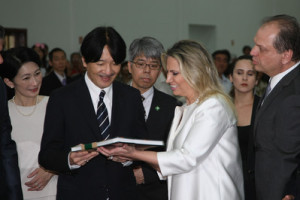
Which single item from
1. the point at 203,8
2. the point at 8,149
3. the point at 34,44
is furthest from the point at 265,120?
the point at 203,8

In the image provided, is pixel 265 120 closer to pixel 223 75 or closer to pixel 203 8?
pixel 223 75

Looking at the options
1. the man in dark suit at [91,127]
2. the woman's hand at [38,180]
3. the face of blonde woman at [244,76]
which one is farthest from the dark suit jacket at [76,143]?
the face of blonde woman at [244,76]

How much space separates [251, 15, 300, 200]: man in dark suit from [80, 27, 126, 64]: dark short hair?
780 millimetres

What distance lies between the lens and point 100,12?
427 inches

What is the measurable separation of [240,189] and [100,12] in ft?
29.3

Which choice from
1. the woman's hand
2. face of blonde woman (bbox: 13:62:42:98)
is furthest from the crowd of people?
face of blonde woman (bbox: 13:62:42:98)

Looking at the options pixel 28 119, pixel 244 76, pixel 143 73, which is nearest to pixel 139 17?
pixel 244 76

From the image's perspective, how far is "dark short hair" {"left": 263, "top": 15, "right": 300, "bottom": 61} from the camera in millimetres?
2396

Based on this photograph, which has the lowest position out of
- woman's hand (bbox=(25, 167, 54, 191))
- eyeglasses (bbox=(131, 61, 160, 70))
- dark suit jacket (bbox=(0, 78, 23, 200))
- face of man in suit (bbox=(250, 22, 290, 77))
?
woman's hand (bbox=(25, 167, 54, 191))

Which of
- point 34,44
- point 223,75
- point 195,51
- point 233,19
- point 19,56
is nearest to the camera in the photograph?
point 195,51

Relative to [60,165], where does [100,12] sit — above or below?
above

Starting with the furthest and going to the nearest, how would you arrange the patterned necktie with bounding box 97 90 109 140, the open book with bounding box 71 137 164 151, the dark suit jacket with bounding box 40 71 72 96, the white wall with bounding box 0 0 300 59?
the white wall with bounding box 0 0 300 59
the dark suit jacket with bounding box 40 71 72 96
the patterned necktie with bounding box 97 90 109 140
the open book with bounding box 71 137 164 151

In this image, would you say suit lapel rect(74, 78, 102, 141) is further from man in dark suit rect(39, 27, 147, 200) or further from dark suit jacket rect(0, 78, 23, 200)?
dark suit jacket rect(0, 78, 23, 200)

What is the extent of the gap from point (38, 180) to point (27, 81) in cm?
70
